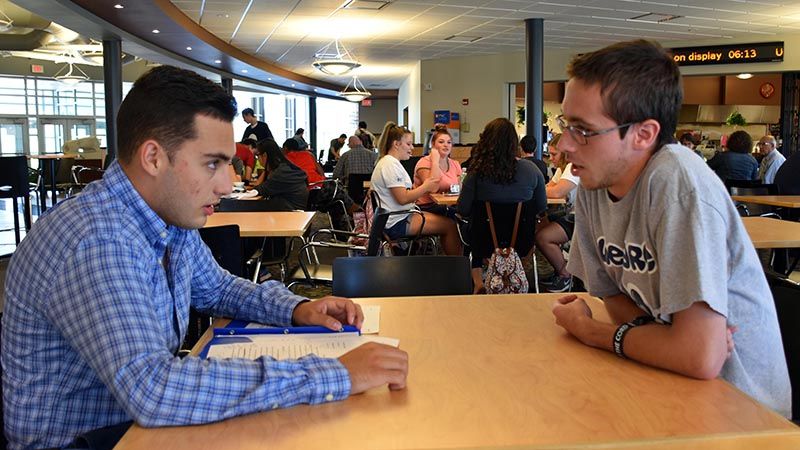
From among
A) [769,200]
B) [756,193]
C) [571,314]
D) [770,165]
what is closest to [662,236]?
[571,314]

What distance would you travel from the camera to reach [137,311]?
1.19m

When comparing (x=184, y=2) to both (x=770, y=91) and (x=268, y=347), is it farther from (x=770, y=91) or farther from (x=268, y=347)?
(x=770, y=91)

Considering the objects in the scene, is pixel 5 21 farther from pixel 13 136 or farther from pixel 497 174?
pixel 497 174

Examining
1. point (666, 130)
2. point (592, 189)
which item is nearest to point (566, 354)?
point (592, 189)

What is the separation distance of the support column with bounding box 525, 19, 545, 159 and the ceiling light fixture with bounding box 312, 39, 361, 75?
2.61 meters

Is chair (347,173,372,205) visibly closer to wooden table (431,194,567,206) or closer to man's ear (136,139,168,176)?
wooden table (431,194,567,206)

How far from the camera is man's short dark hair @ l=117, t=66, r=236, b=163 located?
135 cm

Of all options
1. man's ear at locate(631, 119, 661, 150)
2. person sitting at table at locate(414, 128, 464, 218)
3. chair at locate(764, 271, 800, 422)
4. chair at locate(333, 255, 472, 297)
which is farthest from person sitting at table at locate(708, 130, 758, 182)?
man's ear at locate(631, 119, 661, 150)

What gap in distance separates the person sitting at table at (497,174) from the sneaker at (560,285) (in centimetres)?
86

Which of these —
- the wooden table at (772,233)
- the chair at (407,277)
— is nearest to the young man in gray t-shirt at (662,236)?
the chair at (407,277)

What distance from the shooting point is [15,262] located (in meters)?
1.29

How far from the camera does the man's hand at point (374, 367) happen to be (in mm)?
1250

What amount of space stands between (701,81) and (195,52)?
9953mm

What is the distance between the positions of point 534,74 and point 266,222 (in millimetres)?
7489
